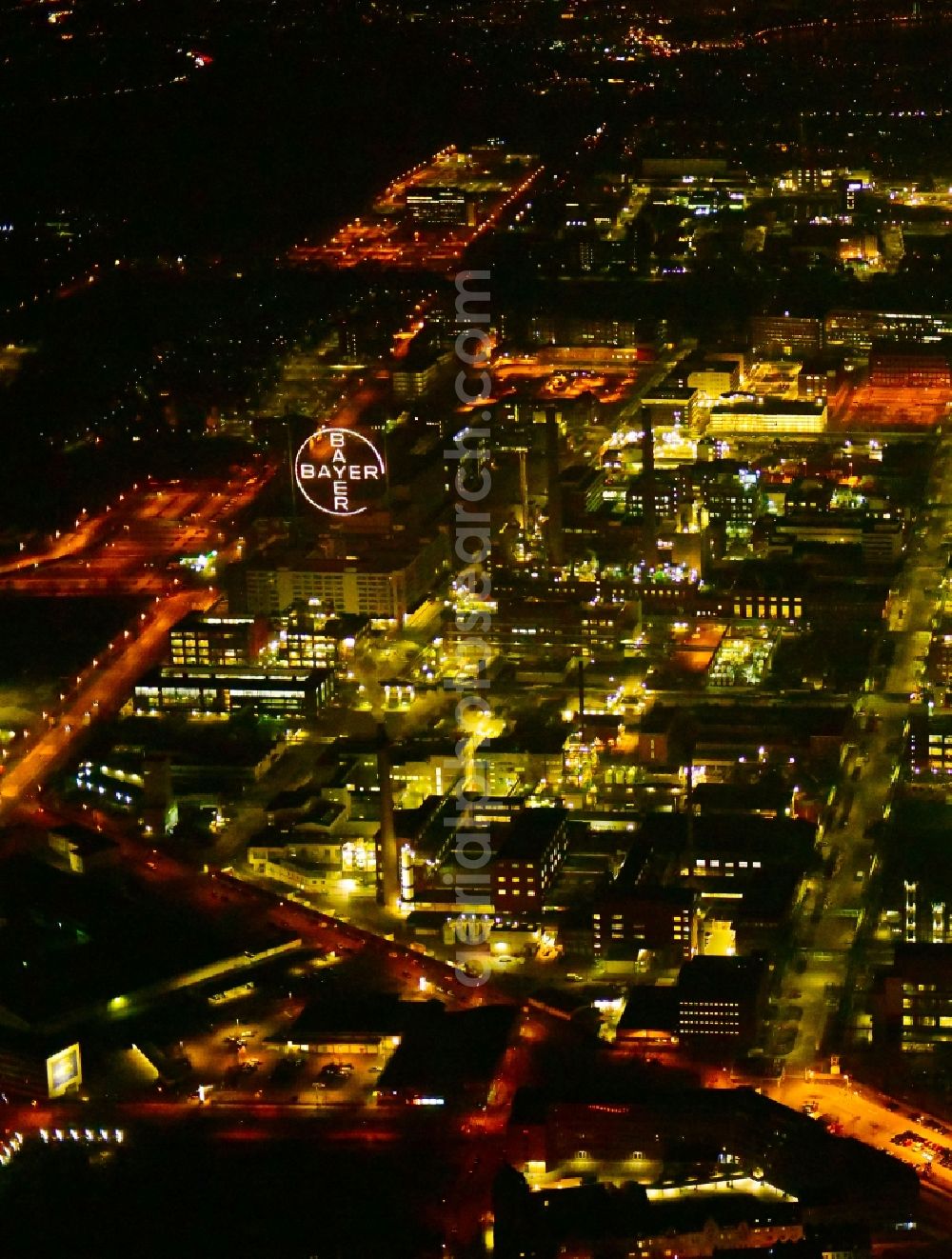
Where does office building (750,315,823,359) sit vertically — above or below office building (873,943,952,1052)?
below

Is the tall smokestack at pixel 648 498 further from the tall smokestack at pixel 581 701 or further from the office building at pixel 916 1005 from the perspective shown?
the office building at pixel 916 1005

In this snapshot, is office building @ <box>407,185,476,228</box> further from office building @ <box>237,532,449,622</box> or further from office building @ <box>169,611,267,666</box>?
office building @ <box>169,611,267,666</box>

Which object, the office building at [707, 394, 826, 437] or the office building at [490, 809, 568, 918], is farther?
the office building at [707, 394, 826, 437]

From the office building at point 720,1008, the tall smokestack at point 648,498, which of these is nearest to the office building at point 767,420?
the tall smokestack at point 648,498

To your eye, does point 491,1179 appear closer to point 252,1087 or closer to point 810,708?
point 252,1087

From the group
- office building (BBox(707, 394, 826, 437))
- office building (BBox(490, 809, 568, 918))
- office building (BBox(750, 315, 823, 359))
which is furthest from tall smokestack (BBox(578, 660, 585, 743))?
office building (BBox(750, 315, 823, 359))
